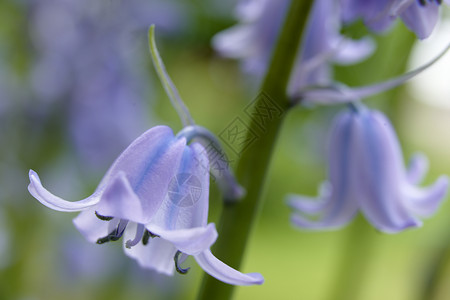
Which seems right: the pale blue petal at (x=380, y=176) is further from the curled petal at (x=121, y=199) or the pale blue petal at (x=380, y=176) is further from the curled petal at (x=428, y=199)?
the curled petal at (x=121, y=199)

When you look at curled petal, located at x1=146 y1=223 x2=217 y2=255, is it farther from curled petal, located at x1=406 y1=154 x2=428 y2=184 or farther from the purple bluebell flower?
curled petal, located at x1=406 y1=154 x2=428 y2=184

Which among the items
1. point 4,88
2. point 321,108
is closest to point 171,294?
point 4,88

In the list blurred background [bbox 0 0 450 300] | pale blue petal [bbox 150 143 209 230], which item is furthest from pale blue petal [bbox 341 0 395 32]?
blurred background [bbox 0 0 450 300]

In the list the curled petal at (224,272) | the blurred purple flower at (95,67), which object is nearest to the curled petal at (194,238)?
the curled petal at (224,272)

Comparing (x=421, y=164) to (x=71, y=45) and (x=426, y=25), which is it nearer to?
(x=426, y=25)

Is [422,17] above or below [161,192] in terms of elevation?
above

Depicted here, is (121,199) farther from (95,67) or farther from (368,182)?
(95,67)

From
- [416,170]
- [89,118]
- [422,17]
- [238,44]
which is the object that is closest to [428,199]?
[416,170]
